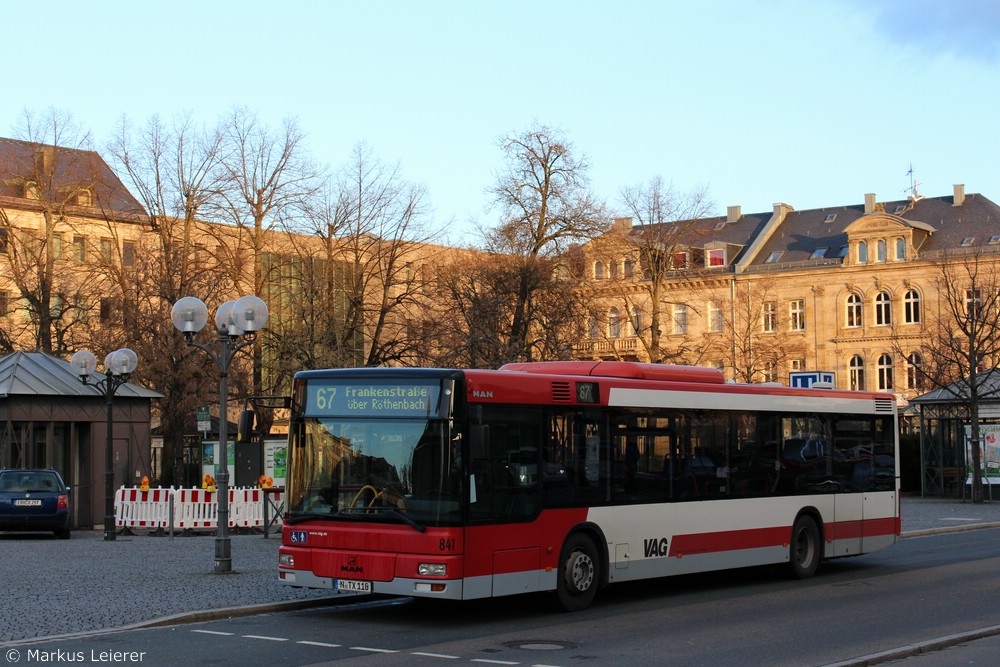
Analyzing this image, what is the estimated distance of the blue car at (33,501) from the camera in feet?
89.4

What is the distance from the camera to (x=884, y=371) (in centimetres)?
8375

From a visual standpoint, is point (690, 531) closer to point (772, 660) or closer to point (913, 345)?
point (772, 660)

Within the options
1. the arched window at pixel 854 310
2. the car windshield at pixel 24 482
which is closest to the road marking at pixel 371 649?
the car windshield at pixel 24 482

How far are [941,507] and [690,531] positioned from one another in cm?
2533

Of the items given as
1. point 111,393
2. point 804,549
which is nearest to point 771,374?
point 111,393

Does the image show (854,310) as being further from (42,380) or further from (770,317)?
(42,380)

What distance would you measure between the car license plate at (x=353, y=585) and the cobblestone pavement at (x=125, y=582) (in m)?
1.28

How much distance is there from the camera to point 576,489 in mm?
15391

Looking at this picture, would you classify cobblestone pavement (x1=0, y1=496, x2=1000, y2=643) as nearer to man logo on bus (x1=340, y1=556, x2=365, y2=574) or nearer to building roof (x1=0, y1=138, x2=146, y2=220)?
man logo on bus (x1=340, y1=556, x2=365, y2=574)

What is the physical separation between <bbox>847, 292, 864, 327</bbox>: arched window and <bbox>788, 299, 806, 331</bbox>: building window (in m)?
2.93

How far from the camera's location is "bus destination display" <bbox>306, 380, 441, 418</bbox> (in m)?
14.2

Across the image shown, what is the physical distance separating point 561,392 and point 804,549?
6.07 m

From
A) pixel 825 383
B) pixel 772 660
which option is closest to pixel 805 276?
pixel 825 383

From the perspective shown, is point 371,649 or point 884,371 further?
point 884,371
